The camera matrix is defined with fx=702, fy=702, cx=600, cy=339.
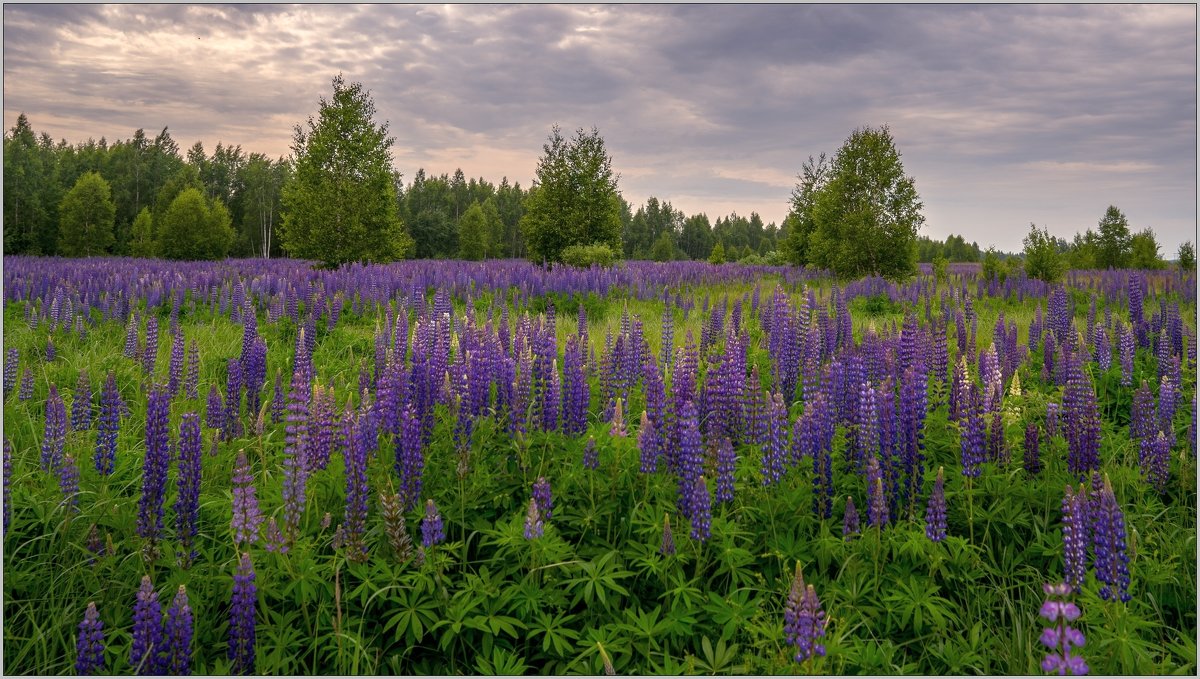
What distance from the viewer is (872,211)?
19.0 m

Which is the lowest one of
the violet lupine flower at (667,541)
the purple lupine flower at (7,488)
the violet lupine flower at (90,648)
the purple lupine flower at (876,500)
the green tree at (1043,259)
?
the violet lupine flower at (90,648)

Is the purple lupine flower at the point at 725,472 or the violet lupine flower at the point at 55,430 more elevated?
the purple lupine flower at the point at 725,472

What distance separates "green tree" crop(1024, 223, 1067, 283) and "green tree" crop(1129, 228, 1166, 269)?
14.6 meters

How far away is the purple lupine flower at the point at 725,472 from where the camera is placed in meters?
3.45

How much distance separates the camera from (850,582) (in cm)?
330

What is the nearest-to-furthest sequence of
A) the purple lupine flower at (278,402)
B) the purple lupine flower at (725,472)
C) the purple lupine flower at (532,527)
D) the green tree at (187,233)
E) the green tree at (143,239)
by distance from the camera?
the purple lupine flower at (532,527), the purple lupine flower at (725,472), the purple lupine flower at (278,402), the green tree at (187,233), the green tree at (143,239)

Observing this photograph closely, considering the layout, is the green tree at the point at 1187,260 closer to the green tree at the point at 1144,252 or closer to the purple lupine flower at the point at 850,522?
the green tree at the point at 1144,252

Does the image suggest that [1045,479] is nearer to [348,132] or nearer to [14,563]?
[14,563]

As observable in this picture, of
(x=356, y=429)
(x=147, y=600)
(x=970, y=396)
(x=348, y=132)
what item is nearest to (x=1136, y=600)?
(x=970, y=396)

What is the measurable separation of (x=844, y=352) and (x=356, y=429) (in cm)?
385

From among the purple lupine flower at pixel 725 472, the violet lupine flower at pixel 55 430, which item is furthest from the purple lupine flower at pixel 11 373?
the purple lupine flower at pixel 725 472

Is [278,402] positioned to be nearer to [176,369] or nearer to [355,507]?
[176,369]

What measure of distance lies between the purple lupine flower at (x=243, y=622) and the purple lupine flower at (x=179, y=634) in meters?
0.17

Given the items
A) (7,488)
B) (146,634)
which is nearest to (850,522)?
(146,634)
